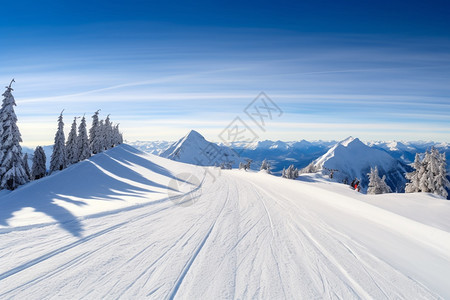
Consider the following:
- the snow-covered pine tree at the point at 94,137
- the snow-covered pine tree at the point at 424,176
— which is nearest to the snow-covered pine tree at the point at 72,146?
the snow-covered pine tree at the point at 94,137

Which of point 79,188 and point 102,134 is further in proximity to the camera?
point 102,134

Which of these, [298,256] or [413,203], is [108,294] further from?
[413,203]

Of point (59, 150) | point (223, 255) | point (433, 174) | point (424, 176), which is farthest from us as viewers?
point (59, 150)

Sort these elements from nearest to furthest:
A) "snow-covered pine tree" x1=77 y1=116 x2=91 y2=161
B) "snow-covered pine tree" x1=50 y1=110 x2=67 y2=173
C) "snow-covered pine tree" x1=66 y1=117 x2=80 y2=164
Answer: "snow-covered pine tree" x1=50 y1=110 x2=67 y2=173 → "snow-covered pine tree" x1=66 y1=117 x2=80 y2=164 → "snow-covered pine tree" x1=77 y1=116 x2=91 y2=161

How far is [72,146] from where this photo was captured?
4834 cm

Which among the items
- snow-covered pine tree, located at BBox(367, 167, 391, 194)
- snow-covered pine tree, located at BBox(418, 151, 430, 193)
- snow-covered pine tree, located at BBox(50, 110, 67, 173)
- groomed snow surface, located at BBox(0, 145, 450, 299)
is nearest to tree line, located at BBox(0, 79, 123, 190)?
snow-covered pine tree, located at BBox(50, 110, 67, 173)

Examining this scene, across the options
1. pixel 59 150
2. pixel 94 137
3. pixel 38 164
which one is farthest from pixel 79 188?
pixel 94 137

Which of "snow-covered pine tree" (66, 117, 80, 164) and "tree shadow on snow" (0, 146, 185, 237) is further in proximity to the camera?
"snow-covered pine tree" (66, 117, 80, 164)

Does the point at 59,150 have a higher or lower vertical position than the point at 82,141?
lower

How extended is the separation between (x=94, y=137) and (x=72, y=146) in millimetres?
7073

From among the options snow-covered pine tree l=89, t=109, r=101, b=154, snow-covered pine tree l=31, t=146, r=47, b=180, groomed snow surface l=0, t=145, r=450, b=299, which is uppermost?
snow-covered pine tree l=89, t=109, r=101, b=154

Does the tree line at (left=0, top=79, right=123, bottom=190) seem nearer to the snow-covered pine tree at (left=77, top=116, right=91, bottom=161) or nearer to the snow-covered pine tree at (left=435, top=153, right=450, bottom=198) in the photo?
the snow-covered pine tree at (left=77, top=116, right=91, bottom=161)

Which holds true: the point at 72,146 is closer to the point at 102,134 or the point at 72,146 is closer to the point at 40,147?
the point at 40,147

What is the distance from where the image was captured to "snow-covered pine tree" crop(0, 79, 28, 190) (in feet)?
85.7
